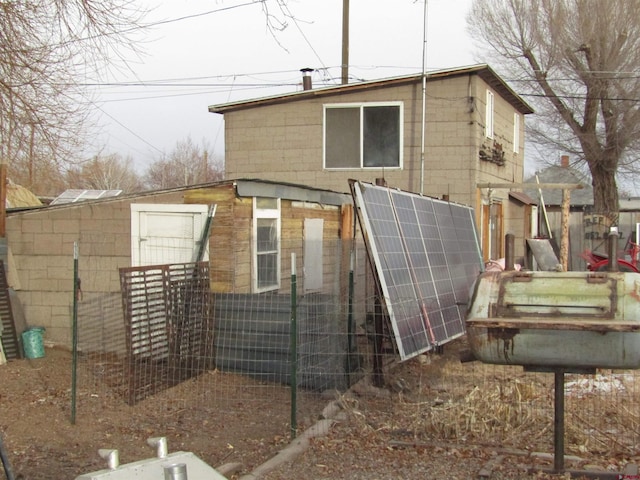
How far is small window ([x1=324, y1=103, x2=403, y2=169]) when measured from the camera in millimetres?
15969

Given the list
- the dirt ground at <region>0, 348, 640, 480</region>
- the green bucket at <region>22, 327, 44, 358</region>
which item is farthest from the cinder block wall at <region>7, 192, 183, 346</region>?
the dirt ground at <region>0, 348, 640, 480</region>

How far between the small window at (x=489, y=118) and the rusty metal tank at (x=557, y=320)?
38.4 feet

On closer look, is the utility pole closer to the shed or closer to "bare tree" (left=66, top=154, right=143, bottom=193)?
the shed

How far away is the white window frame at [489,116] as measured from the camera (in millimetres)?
16506

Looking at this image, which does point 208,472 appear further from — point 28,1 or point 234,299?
point 28,1

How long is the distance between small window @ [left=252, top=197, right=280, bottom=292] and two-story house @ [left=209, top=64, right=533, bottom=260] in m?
5.47

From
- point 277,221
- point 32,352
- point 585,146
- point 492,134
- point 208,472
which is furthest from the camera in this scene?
point 585,146

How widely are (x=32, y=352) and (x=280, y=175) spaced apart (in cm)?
777

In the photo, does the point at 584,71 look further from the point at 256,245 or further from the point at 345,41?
the point at 256,245

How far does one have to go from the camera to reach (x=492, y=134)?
1723 cm

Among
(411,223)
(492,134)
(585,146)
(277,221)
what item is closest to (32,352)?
(277,221)

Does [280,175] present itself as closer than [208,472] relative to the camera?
No

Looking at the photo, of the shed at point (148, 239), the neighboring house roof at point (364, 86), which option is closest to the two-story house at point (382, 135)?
the neighboring house roof at point (364, 86)

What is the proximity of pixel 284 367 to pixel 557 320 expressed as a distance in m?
4.40
